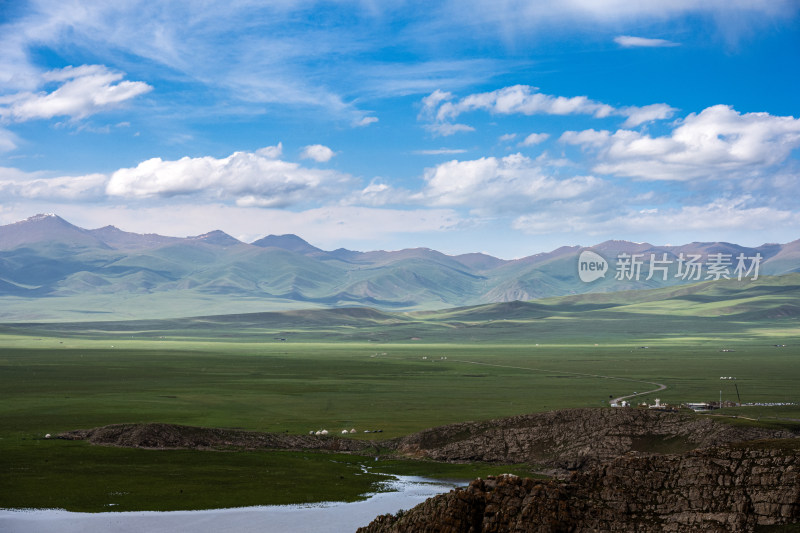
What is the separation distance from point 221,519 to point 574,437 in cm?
2060

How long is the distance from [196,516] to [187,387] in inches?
2375

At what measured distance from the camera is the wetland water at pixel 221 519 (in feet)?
108

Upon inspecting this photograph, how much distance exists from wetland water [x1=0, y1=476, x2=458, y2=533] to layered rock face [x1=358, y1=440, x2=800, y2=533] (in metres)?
12.5

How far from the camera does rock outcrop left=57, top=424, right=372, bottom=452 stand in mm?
→ 50094

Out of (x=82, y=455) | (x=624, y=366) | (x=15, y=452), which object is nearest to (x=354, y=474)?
(x=82, y=455)

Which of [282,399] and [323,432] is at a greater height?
[323,432]

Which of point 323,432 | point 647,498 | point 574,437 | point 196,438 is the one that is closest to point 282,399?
point 323,432

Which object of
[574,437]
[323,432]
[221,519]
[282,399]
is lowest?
[282,399]

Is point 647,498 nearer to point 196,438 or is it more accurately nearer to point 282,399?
point 196,438

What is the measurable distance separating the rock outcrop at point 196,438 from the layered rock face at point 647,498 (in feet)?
102

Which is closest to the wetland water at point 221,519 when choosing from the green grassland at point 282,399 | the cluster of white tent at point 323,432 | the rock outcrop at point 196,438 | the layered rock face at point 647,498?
the green grassland at point 282,399

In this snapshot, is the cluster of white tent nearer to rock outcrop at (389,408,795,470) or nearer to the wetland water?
rock outcrop at (389,408,795,470)

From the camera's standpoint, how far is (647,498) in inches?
844

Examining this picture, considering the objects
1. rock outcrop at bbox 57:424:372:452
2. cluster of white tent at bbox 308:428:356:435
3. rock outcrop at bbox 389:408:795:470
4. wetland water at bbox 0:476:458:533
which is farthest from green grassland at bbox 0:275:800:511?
rock outcrop at bbox 389:408:795:470
